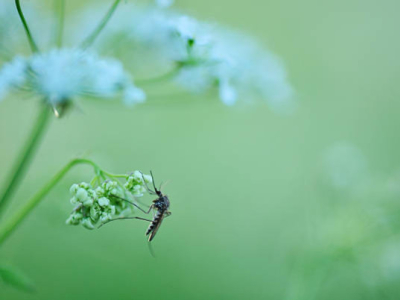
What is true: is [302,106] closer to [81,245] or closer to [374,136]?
[374,136]

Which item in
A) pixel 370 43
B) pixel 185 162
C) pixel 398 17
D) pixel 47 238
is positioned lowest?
pixel 47 238

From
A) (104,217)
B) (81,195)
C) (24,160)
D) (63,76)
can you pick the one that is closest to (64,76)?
(63,76)

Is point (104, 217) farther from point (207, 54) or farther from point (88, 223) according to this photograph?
point (207, 54)

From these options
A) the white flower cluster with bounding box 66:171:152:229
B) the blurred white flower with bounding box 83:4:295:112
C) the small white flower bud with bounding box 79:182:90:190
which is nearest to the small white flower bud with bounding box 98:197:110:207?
the white flower cluster with bounding box 66:171:152:229

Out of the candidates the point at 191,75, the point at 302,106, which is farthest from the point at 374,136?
the point at 191,75

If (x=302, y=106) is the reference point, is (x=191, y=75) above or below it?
below

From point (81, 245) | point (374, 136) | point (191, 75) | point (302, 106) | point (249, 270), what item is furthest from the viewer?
point (302, 106)
